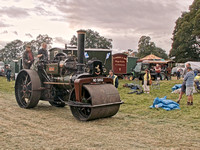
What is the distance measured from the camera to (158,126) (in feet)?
17.0

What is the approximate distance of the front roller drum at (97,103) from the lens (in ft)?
17.1

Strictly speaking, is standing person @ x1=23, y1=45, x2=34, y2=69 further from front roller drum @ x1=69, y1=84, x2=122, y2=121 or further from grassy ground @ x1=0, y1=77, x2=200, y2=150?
front roller drum @ x1=69, y1=84, x2=122, y2=121

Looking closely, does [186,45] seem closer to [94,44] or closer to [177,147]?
[94,44]

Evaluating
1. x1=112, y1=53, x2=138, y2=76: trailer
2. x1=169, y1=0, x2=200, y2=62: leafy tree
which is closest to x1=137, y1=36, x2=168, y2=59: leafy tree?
x1=169, y1=0, x2=200, y2=62: leafy tree

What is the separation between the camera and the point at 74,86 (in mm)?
5551

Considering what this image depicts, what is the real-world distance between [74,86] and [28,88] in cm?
219

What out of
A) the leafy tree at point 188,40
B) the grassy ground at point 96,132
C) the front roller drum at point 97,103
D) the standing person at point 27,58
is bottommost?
the grassy ground at point 96,132

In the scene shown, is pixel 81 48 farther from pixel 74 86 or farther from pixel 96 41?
pixel 96 41

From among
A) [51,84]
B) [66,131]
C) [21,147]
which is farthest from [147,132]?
[51,84]

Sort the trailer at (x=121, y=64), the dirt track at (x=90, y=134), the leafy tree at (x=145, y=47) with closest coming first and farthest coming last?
the dirt track at (x=90, y=134), the trailer at (x=121, y=64), the leafy tree at (x=145, y=47)

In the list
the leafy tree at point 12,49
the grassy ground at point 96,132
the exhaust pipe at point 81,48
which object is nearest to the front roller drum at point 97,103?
the grassy ground at point 96,132

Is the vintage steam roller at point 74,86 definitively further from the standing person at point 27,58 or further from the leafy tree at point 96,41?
the leafy tree at point 96,41

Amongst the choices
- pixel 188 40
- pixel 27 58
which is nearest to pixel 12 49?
pixel 188 40

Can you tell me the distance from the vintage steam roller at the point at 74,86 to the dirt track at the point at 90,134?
1.10 ft
